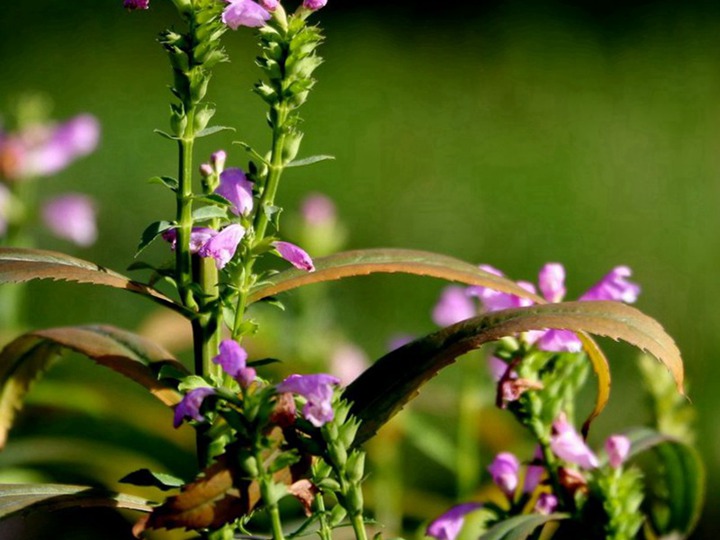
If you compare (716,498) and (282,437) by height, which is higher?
(282,437)

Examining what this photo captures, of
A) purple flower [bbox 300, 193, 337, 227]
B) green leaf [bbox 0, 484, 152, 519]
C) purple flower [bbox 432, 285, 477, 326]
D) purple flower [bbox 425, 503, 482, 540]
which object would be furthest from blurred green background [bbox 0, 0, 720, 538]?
green leaf [bbox 0, 484, 152, 519]

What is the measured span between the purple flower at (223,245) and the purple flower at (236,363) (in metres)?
0.05

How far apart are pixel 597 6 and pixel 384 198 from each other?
Answer: 3155 mm

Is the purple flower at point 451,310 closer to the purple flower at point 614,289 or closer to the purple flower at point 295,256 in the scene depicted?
the purple flower at point 614,289

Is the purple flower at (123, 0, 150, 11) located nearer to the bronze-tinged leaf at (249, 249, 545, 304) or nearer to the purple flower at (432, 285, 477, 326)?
the bronze-tinged leaf at (249, 249, 545, 304)

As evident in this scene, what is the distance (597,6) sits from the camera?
7574 mm

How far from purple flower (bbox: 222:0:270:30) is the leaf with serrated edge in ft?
0.54

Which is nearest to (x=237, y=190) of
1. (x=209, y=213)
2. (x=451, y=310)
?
(x=209, y=213)

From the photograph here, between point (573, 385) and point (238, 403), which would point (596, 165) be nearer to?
point (573, 385)

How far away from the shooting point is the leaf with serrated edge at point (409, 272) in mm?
881

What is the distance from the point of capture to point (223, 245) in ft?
2.63

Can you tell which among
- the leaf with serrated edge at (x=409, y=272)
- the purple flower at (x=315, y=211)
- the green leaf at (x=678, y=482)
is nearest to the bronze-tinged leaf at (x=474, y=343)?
the leaf with serrated edge at (x=409, y=272)

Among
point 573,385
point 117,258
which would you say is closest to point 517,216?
point 117,258

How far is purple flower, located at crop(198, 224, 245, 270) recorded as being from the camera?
0.80 metres
